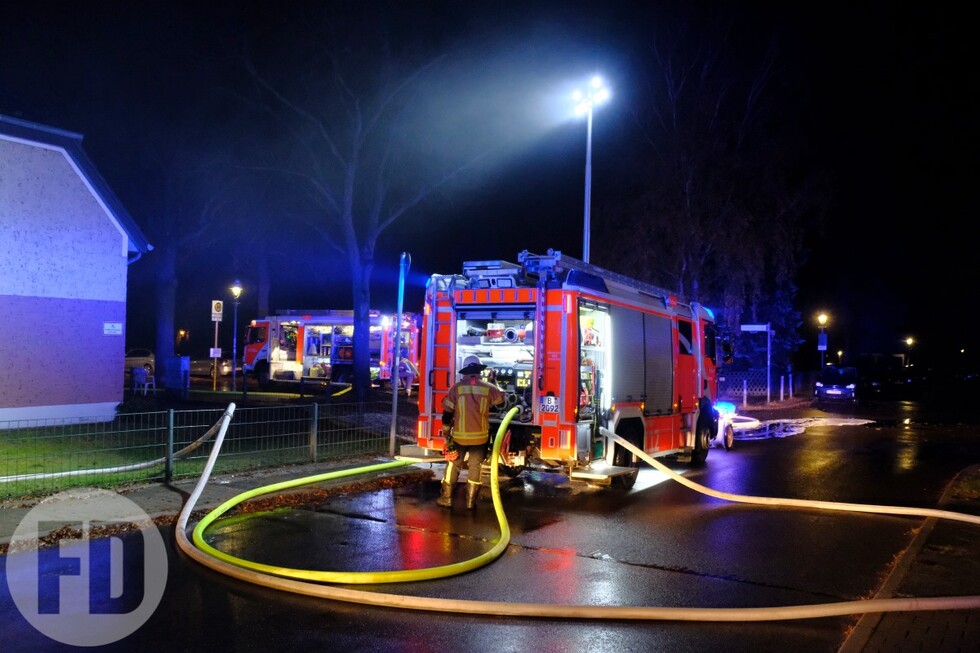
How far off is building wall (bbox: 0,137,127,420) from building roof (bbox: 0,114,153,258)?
139 mm

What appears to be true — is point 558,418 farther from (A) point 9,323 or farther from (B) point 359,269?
(B) point 359,269

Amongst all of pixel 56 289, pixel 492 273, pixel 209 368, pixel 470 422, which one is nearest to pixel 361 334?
pixel 56 289

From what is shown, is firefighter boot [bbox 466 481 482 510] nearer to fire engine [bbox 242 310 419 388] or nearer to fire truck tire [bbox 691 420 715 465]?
fire truck tire [bbox 691 420 715 465]

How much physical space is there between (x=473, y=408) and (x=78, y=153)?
34.9ft

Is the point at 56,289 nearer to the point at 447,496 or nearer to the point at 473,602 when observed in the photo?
the point at 447,496

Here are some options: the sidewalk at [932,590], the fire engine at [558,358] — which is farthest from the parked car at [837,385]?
the sidewalk at [932,590]

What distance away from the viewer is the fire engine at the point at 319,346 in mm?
26781

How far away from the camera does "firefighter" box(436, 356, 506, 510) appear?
893 centimetres

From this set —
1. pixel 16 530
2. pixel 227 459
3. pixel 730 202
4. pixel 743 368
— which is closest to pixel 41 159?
pixel 227 459

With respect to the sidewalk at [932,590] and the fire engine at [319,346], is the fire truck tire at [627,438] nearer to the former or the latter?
the sidewalk at [932,590]

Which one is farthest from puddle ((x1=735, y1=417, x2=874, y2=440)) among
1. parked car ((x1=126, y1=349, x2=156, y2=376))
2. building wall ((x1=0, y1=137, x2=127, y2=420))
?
parked car ((x1=126, y1=349, x2=156, y2=376))

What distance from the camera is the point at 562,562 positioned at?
6.77 m

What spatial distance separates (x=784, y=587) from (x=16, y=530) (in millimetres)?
6781

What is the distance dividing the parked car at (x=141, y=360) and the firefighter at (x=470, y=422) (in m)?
24.9
